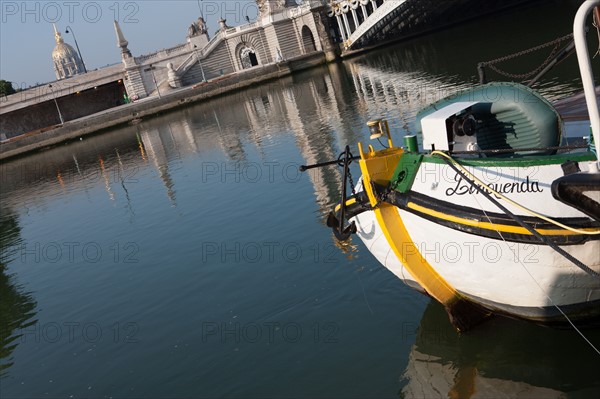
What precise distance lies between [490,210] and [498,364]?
1.55 meters

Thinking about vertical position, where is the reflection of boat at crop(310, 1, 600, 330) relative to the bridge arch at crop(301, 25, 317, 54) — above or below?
below

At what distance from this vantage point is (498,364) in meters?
7.23

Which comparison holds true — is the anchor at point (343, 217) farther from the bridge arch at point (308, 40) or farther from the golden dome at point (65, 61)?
the golden dome at point (65, 61)

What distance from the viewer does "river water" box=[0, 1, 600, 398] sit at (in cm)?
754

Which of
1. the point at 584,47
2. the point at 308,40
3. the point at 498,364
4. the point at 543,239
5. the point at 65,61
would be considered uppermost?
A: the point at 65,61

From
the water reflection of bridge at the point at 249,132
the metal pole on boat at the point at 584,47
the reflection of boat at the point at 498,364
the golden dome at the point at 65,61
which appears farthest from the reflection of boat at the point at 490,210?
the golden dome at the point at 65,61

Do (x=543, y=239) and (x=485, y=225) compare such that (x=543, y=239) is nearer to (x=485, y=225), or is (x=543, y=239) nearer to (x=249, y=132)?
(x=485, y=225)

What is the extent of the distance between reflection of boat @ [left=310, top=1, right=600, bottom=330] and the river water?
2.24 ft

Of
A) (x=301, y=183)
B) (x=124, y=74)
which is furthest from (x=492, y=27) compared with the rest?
(x=301, y=183)

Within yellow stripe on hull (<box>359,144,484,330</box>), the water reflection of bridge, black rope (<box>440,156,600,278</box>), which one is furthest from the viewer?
the water reflection of bridge

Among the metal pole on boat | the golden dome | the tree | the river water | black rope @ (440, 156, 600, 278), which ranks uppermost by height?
the golden dome

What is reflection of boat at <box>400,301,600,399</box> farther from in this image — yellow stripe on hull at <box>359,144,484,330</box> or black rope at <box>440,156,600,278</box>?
black rope at <box>440,156,600,278</box>

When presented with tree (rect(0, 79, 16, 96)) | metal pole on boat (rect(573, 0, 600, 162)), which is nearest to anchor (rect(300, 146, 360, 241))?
metal pole on boat (rect(573, 0, 600, 162))

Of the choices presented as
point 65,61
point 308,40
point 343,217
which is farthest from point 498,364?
point 65,61
